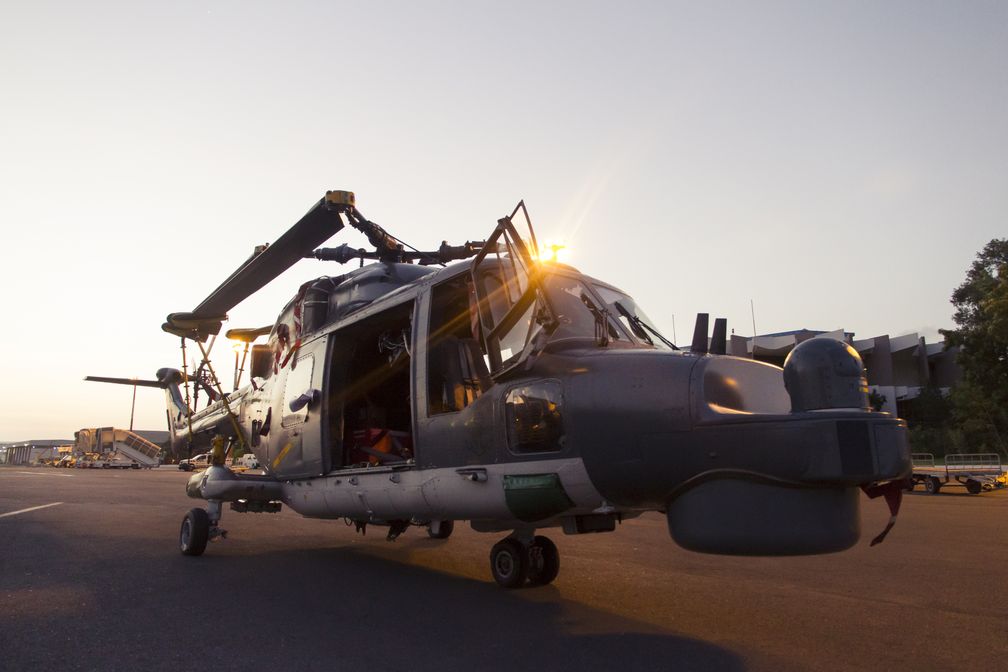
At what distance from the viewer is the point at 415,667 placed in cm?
422

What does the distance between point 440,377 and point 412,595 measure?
6.94 ft

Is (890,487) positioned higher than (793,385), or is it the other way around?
(793,385)

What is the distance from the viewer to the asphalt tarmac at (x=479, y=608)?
4.43 meters

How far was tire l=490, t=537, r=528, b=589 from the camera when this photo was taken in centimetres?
670

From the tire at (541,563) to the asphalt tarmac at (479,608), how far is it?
11cm

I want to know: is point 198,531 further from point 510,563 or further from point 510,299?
point 510,299

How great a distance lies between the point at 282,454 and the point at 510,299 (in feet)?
14.5

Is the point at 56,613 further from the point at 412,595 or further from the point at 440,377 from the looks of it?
the point at 440,377

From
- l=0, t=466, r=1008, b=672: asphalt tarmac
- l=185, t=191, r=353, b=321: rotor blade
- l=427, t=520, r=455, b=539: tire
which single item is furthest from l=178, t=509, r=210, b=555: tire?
l=185, t=191, r=353, b=321: rotor blade

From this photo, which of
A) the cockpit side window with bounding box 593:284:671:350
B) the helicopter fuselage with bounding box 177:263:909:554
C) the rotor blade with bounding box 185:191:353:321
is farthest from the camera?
the rotor blade with bounding box 185:191:353:321

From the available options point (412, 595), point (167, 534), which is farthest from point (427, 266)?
point (167, 534)

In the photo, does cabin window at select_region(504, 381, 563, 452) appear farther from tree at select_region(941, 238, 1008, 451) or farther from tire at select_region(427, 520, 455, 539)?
tree at select_region(941, 238, 1008, 451)

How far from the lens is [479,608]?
19.3 feet

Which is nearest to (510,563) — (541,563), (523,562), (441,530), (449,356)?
(523,562)
